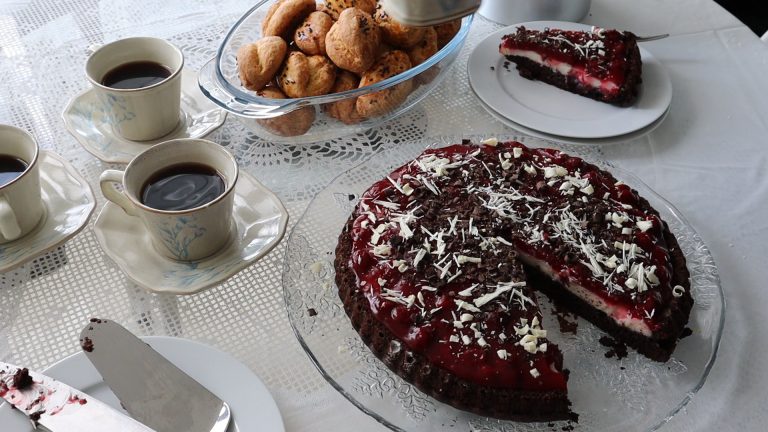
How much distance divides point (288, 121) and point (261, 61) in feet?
0.47

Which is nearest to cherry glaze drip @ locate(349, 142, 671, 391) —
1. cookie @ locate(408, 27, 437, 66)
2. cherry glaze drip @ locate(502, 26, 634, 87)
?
cookie @ locate(408, 27, 437, 66)

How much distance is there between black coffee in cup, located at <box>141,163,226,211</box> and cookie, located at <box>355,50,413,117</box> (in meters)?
0.38

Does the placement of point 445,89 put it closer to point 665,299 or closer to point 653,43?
point 653,43

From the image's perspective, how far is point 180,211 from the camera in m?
A: 1.15

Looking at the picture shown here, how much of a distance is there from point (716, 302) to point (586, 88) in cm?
69

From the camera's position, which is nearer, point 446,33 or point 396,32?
point 396,32

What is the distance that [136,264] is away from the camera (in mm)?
1208

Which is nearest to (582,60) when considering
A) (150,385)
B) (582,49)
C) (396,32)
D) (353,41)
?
(582,49)

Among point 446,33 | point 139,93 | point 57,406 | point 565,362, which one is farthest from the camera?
point 446,33

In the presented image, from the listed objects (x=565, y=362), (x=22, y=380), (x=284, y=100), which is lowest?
(x=565, y=362)

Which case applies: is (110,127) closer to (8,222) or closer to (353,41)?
(8,222)

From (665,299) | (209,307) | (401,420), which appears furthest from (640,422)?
(209,307)

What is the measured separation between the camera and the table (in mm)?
1132

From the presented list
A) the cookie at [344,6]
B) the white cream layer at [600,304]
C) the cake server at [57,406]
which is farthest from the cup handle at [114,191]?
the white cream layer at [600,304]
